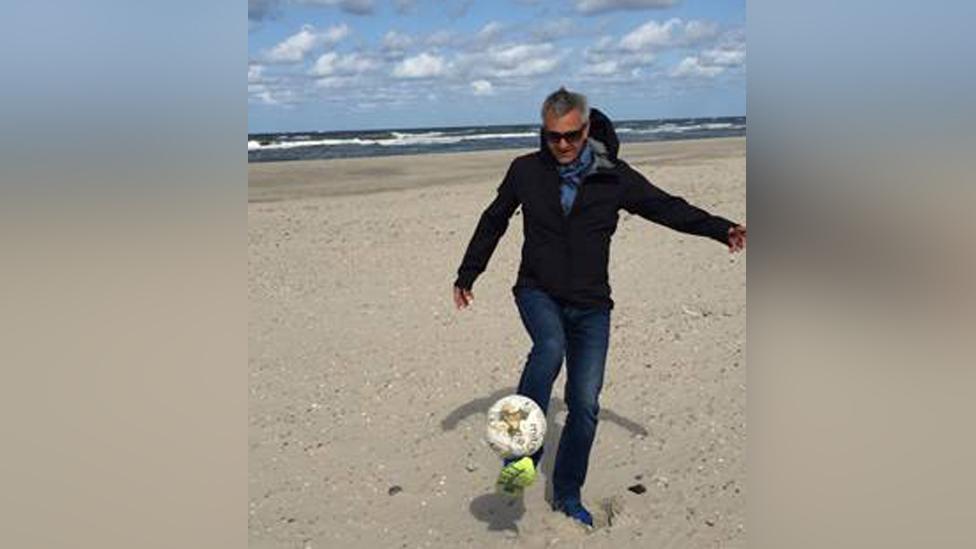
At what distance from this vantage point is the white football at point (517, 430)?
3.26 metres

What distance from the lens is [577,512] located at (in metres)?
3.73

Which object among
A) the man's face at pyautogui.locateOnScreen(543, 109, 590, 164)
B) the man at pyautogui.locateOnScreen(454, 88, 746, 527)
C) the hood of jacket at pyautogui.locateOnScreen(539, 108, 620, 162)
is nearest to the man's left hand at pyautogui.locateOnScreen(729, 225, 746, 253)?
the man at pyautogui.locateOnScreen(454, 88, 746, 527)

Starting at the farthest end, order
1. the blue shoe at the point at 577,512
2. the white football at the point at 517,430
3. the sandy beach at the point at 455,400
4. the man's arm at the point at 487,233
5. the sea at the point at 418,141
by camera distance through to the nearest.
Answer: the sea at the point at 418,141 → the sandy beach at the point at 455,400 → the blue shoe at the point at 577,512 → the man's arm at the point at 487,233 → the white football at the point at 517,430

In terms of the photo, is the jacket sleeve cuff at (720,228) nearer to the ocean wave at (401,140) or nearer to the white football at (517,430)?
the white football at (517,430)

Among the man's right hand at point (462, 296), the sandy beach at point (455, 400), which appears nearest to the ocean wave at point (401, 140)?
the sandy beach at point (455, 400)

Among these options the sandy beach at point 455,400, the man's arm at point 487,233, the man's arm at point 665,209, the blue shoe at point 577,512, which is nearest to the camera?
the man's arm at point 665,209

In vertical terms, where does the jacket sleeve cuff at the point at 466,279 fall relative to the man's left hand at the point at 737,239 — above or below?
below

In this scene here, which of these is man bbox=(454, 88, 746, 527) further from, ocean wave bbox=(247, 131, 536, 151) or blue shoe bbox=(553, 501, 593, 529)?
ocean wave bbox=(247, 131, 536, 151)

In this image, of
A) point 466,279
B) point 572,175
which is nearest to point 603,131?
point 572,175

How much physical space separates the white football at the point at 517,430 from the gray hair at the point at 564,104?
3.38 feet
